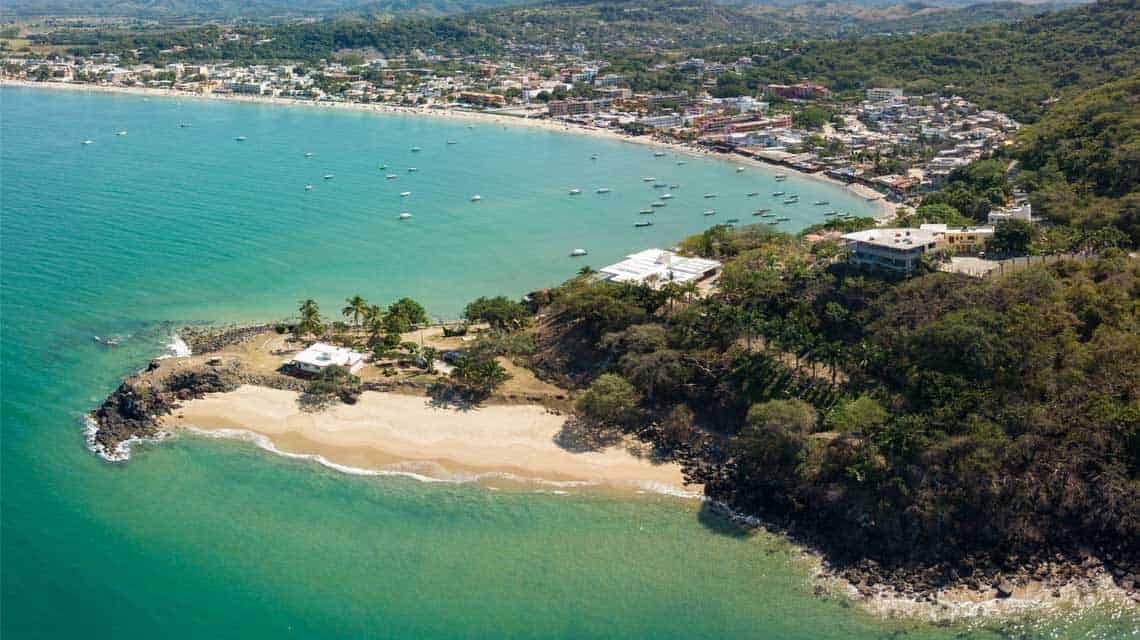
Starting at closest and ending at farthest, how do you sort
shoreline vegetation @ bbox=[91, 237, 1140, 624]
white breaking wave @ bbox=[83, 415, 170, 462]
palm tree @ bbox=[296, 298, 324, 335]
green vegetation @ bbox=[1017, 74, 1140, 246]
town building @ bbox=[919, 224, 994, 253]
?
shoreline vegetation @ bbox=[91, 237, 1140, 624] < white breaking wave @ bbox=[83, 415, 170, 462] < town building @ bbox=[919, 224, 994, 253] < palm tree @ bbox=[296, 298, 324, 335] < green vegetation @ bbox=[1017, 74, 1140, 246]

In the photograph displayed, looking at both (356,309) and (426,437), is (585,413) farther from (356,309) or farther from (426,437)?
(356,309)

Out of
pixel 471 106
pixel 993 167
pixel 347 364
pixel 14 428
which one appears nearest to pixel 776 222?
pixel 993 167

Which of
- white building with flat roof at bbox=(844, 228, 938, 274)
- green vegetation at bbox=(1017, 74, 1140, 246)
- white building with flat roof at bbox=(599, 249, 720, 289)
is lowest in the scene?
white building with flat roof at bbox=(599, 249, 720, 289)

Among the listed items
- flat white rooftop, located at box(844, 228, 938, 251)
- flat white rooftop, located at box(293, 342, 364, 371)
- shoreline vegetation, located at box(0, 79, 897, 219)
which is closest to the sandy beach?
flat white rooftop, located at box(293, 342, 364, 371)

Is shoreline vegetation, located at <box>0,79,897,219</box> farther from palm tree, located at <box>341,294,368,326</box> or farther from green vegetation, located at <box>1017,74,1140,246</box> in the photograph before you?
palm tree, located at <box>341,294,368,326</box>

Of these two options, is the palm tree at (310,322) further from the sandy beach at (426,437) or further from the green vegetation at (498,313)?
the green vegetation at (498,313)

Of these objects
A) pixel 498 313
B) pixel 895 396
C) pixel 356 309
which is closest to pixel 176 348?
pixel 356 309
